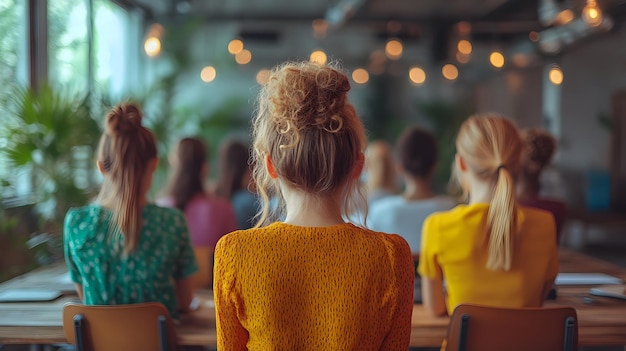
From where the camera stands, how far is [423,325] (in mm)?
2316

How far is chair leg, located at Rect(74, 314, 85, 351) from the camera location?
7.04 ft

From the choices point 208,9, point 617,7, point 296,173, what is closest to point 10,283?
point 296,173

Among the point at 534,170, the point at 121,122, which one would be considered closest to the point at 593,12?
the point at 534,170

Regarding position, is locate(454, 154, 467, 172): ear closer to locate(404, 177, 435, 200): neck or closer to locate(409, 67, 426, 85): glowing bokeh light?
locate(404, 177, 435, 200): neck

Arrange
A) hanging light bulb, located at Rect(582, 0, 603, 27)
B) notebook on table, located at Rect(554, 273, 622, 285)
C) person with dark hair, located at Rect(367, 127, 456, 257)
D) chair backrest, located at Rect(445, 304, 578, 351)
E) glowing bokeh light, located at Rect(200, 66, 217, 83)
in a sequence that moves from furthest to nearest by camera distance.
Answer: glowing bokeh light, located at Rect(200, 66, 217, 83) < hanging light bulb, located at Rect(582, 0, 603, 27) < person with dark hair, located at Rect(367, 127, 456, 257) < notebook on table, located at Rect(554, 273, 622, 285) < chair backrest, located at Rect(445, 304, 578, 351)

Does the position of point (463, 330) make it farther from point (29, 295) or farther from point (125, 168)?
point (29, 295)

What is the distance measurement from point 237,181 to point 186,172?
36.8 inches

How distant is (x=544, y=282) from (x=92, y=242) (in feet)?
5.01

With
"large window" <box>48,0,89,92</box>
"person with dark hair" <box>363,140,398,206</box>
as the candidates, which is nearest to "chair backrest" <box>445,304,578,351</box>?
"person with dark hair" <box>363,140,398,206</box>

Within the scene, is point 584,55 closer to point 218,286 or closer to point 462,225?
point 462,225

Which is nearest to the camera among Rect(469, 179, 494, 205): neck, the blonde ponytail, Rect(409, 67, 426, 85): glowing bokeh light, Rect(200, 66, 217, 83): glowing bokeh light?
the blonde ponytail

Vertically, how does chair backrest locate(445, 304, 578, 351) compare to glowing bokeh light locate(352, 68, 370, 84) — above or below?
below

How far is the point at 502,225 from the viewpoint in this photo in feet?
7.39

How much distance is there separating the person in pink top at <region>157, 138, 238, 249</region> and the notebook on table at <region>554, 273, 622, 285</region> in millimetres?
1800
